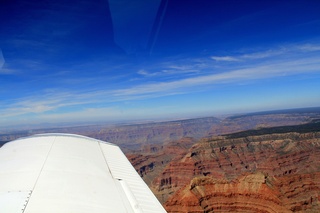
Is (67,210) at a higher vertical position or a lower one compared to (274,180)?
higher

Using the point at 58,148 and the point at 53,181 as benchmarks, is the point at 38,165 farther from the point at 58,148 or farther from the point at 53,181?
the point at 58,148

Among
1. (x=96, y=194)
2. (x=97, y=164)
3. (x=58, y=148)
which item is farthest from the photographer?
(x=58, y=148)

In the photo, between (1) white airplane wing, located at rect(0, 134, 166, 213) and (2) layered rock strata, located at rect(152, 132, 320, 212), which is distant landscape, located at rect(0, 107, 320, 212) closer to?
(2) layered rock strata, located at rect(152, 132, 320, 212)

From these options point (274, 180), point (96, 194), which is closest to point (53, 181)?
point (96, 194)

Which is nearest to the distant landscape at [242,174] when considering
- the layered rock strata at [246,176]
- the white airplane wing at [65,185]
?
the layered rock strata at [246,176]

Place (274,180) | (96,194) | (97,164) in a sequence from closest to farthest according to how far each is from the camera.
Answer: (96,194)
(97,164)
(274,180)

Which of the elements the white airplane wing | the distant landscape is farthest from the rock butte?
the white airplane wing

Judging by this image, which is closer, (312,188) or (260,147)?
(312,188)

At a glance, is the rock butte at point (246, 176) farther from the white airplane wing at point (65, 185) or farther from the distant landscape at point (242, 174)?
the white airplane wing at point (65, 185)
